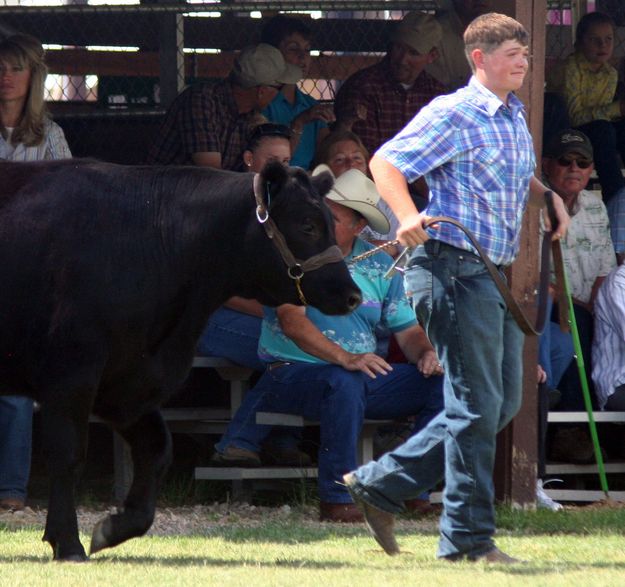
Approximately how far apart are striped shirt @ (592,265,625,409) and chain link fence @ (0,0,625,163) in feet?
7.92

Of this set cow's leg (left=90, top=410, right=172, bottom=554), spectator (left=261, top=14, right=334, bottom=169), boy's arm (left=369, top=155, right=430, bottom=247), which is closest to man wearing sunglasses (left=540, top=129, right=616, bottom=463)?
spectator (left=261, top=14, right=334, bottom=169)

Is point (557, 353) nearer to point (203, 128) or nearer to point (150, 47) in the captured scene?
point (203, 128)

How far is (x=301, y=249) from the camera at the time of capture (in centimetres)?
627

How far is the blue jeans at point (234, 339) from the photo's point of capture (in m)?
7.97

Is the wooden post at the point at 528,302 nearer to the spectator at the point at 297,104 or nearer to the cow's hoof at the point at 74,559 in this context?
the spectator at the point at 297,104

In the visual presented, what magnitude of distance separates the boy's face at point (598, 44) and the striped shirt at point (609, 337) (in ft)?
5.94

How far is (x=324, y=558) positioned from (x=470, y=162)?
1.74m

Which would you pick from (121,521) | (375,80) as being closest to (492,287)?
(121,521)

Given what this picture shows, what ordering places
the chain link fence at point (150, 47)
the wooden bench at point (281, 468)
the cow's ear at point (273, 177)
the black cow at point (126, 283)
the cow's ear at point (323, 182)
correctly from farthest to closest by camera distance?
1. the chain link fence at point (150, 47)
2. the wooden bench at point (281, 468)
3. the cow's ear at point (323, 182)
4. the cow's ear at point (273, 177)
5. the black cow at point (126, 283)

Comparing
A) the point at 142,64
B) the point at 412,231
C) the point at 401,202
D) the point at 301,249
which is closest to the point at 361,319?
the point at 301,249

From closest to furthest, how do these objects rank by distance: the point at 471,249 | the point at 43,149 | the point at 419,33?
the point at 471,249
the point at 43,149
the point at 419,33

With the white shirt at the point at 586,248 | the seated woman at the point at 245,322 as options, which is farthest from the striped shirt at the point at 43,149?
the white shirt at the point at 586,248

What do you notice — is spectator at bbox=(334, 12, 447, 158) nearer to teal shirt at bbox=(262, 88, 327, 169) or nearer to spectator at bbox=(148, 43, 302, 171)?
teal shirt at bbox=(262, 88, 327, 169)

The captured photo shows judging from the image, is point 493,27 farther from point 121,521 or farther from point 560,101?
point 560,101
